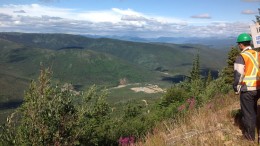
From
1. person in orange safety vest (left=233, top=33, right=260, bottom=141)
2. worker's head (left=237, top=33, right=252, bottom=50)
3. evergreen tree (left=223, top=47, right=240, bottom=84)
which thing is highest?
worker's head (left=237, top=33, right=252, bottom=50)

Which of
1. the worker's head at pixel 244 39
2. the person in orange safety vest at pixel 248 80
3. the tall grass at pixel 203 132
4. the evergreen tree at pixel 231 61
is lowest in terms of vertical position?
the evergreen tree at pixel 231 61

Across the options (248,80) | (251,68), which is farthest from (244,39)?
(248,80)

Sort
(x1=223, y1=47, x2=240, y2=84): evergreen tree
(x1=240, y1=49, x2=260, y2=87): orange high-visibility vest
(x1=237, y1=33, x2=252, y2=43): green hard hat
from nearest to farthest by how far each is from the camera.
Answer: (x1=240, y1=49, x2=260, y2=87): orange high-visibility vest
(x1=237, y1=33, x2=252, y2=43): green hard hat
(x1=223, y1=47, x2=240, y2=84): evergreen tree

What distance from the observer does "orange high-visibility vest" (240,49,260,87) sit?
7727mm

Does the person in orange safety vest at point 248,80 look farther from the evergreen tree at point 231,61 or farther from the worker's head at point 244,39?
the evergreen tree at point 231,61

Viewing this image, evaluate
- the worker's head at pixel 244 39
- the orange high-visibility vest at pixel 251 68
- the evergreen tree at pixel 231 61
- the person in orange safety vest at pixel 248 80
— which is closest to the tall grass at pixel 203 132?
the person in orange safety vest at pixel 248 80

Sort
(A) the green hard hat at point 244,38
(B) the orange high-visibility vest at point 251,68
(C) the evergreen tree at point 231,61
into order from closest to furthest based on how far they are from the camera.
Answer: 1. (B) the orange high-visibility vest at point 251,68
2. (A) the green hard hat at point 244,38
3. (C) the evergreen tree at point 231,61

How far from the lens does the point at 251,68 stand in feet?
25.5

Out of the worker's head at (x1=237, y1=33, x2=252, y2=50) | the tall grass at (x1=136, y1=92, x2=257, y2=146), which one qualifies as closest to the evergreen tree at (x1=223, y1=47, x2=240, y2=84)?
the tall grass at (x1=136, y1=92, x2=257, y2=146)

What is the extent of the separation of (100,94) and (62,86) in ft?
12.3

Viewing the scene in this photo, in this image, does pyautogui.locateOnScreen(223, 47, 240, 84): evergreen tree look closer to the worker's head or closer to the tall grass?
the tall grass

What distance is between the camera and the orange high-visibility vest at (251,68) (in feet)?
25.3

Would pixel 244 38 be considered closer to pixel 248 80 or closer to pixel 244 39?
pixel 244 39

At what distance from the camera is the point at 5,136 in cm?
1250
